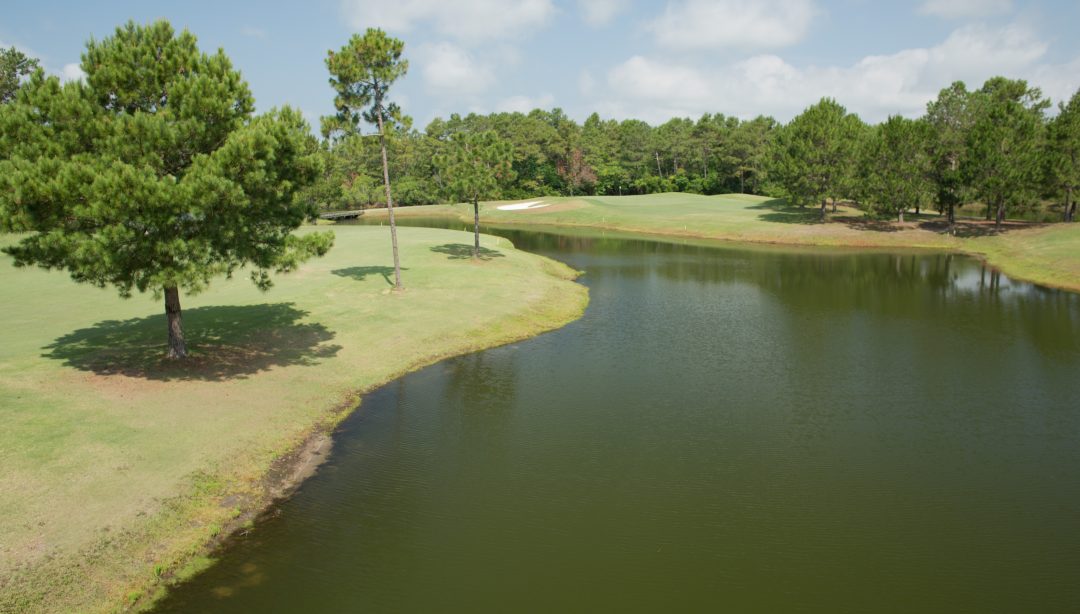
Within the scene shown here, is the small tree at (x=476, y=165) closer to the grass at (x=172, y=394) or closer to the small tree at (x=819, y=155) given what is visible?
the grass at (x=172, y=394)

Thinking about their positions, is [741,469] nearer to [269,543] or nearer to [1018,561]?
[1018,561]

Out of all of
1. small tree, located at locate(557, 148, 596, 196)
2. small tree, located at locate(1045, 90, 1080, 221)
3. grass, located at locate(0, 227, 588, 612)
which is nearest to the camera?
grass, located at locate(0, 227, 588, 612)

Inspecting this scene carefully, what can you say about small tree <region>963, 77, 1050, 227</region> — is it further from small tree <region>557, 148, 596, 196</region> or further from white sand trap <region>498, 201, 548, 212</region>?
small tree <region>557, 148, 596, 196</region>

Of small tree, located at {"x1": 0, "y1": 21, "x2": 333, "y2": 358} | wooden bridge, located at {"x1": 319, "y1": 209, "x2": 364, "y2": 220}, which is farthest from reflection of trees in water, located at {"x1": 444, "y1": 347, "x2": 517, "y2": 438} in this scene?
wooden bridge, located at {"x1": 319, "y1": 209, "x2": 364, "y2": 220}

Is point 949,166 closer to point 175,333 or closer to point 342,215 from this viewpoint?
point 175,333

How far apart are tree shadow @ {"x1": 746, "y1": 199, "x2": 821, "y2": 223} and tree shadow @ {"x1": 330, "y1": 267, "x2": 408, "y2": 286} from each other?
53212 mm

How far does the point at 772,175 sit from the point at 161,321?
71506 millimetres

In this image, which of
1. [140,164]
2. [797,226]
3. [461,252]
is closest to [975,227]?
[797,226]

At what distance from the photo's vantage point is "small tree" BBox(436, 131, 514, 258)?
1764 inches

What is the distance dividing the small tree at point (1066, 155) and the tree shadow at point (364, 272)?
202 feet

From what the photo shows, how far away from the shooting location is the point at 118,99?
19.3 m

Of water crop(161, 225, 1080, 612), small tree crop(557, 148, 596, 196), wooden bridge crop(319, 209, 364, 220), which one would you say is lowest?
water crop(161, 225, 1080, 612)

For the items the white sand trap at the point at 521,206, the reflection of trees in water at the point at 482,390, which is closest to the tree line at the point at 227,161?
the reflection of trees in water at the point at 482,390

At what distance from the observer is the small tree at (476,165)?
44812 mm
